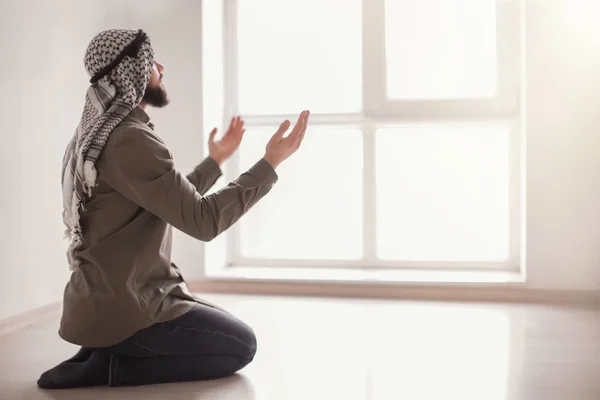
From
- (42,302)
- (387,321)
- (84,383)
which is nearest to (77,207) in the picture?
(84,383)

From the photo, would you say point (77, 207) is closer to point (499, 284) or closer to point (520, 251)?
point (499, 284)

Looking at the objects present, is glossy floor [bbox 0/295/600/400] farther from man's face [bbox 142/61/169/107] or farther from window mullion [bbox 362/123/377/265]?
man's face [bbox 142/61/169/107]

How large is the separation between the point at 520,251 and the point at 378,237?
2.32 feet

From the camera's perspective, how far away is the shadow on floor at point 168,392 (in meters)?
1.93

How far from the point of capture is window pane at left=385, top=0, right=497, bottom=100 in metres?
3.43

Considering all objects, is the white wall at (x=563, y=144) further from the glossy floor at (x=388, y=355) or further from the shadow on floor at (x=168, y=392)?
the shadow on floor at (x=168, y=392)

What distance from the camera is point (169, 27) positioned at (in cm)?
340

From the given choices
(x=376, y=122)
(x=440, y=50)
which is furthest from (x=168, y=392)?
(x=440, y=50)

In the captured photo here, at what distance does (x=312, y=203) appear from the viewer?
12.0ft

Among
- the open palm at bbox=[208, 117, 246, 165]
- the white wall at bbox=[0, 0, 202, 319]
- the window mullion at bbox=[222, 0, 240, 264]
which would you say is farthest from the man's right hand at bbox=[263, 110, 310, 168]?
the window mullion at bbox=[222, 0, 240, 264]

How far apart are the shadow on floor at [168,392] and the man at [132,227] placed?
34 mm

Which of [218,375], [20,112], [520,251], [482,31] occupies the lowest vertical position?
[218,375]

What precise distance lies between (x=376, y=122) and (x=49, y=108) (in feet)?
5.15

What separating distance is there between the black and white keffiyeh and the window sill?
1.51 meters
